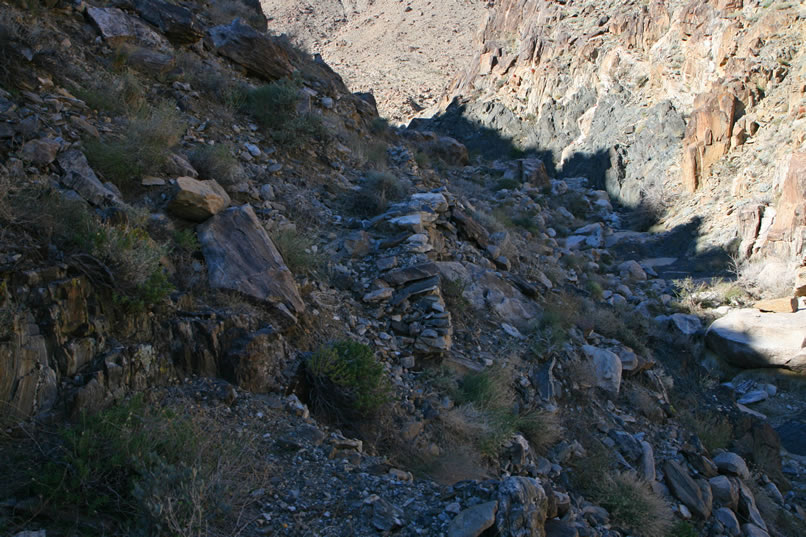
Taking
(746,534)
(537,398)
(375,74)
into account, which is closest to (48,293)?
(537,398)

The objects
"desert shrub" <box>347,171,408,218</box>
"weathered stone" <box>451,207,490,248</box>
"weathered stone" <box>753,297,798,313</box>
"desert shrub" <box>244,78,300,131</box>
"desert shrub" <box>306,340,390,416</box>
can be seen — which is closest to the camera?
"desert shrub" <box>306,340,390,416</box>

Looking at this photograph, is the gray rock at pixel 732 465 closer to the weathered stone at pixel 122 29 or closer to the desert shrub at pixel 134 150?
the desert shrub at pixel 134 150

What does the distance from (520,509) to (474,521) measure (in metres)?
0.31

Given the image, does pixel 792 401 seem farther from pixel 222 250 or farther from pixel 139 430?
Result: pixel 139 430

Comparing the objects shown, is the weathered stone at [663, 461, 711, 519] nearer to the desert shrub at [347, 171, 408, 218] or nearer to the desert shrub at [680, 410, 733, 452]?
the desert shrub at [680, 410, 733, 452]

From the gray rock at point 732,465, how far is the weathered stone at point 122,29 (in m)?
9.15

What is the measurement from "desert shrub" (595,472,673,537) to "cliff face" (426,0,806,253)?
998 centimetres

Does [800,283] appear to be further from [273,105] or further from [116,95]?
[116,95]

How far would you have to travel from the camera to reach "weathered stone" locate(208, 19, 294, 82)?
934 cm

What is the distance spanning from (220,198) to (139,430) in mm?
2718

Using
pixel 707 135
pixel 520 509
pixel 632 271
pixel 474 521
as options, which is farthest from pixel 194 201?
pixel 707 135

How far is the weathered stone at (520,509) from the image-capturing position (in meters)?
2.97

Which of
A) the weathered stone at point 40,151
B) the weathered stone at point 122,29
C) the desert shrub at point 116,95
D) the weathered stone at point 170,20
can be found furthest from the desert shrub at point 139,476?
the weathered stone at point 170,20

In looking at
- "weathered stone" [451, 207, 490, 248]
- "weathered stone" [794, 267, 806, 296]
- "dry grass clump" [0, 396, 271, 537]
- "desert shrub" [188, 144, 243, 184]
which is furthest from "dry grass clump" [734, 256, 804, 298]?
"dry grass clump" [0, 396, 271, 537]
